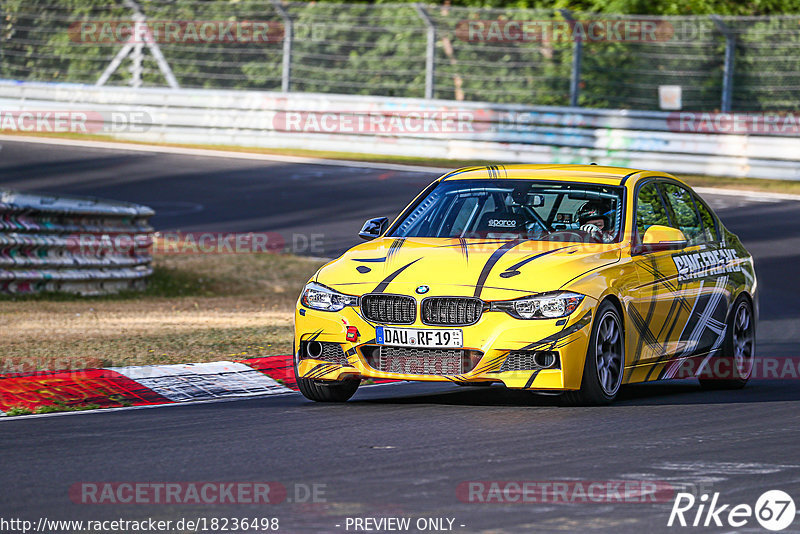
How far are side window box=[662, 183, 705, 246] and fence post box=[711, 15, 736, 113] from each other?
55.2ft

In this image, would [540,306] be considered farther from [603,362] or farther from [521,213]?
[521,213]

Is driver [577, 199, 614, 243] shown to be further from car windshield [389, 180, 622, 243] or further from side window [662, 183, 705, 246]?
side window [662, 183, 705, 246]

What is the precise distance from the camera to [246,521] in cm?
546

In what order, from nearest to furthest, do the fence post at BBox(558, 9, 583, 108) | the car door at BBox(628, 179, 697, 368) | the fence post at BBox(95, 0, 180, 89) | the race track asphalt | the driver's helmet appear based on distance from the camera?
the race track asphalt, the car door at BBox(628, 179, 697, 368), the driver's helmet, the fence post at BBox(558, 9, 583, 108), the fence post at BBox(95, 0, 180, 89)

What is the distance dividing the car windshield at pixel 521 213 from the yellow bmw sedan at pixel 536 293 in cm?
1

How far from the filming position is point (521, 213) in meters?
9.17

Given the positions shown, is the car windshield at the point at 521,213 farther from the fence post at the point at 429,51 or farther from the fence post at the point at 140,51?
the fence post at the point at 140,51

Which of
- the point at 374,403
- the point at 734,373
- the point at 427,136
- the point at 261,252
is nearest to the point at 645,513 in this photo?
the point at 374,403

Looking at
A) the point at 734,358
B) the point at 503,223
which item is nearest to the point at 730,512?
the point at 503,223

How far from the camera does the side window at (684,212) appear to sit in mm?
9805

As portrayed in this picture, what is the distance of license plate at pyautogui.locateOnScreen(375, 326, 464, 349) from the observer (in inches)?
315

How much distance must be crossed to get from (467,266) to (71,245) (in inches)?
288

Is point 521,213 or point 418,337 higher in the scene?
point 521,213

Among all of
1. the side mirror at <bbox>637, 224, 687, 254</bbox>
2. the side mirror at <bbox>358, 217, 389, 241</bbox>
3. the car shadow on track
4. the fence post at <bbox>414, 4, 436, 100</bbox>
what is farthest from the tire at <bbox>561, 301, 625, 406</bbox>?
the fence post at <bbox>414, 4, 436, 100</bbox>
